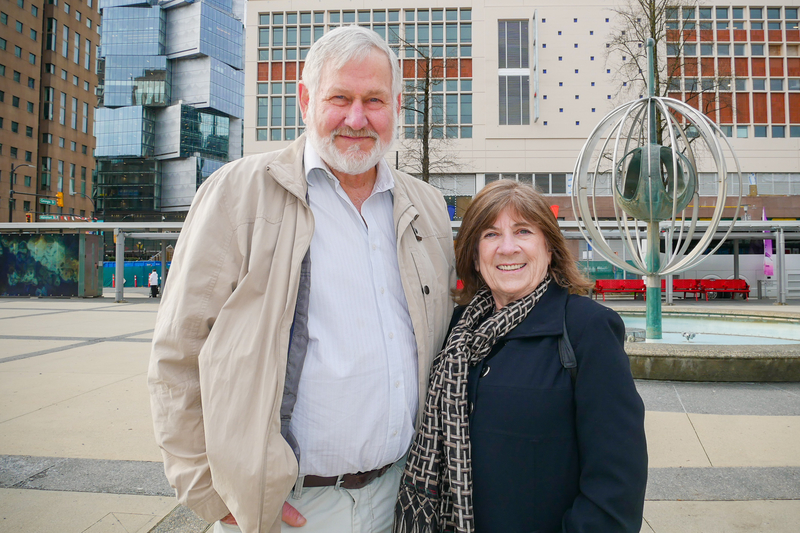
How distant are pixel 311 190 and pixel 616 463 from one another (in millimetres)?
1416

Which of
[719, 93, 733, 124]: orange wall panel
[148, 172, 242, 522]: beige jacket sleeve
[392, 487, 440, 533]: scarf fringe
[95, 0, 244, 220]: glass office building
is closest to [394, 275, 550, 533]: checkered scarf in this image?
[392, 487, 440, 533]: scarf fringe

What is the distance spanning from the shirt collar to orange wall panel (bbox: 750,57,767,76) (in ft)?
145

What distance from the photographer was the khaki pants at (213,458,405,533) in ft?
5.98

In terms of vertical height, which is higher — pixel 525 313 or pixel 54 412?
pixel 525 313

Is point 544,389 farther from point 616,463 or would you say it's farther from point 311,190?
point 311,190

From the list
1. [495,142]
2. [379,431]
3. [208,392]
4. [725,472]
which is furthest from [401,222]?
[495,142]

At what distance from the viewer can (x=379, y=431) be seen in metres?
1.84

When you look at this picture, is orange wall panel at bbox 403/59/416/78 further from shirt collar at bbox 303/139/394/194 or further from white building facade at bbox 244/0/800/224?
shirt collar at bbox 303/139/394/194

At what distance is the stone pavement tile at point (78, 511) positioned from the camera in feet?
9.48

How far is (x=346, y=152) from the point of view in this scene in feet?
6.58

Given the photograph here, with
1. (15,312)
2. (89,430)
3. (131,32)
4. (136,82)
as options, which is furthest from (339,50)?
(131,32)

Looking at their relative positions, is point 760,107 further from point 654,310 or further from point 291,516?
point 291,516

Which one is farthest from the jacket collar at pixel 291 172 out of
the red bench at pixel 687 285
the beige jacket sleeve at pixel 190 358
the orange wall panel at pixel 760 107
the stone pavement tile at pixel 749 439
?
the orange wall panel at pixel 760 107

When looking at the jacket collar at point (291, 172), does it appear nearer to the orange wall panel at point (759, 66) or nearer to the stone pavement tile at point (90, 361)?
the stone pavement tile at point (90, 361)
